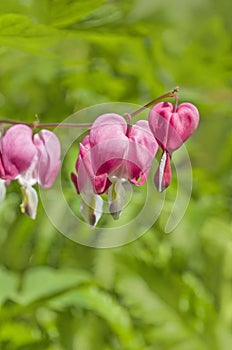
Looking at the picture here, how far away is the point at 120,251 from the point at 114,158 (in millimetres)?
666

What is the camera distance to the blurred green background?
1.13 metres

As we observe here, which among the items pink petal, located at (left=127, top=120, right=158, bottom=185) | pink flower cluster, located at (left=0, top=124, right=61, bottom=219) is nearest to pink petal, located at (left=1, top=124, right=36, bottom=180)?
pink flower cluster, located at (left=0, top=124, right=61, bottom=219)

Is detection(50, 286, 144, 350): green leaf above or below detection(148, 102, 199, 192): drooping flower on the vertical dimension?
below

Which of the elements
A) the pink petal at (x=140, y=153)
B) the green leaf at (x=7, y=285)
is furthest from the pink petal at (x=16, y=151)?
the green leaf at (x=7, y=285)

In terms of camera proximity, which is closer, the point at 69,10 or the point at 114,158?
the point at 114,158

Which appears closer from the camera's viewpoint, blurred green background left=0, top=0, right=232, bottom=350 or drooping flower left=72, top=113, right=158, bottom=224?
drooping flower left=72, top=113, right=158, bottom=224

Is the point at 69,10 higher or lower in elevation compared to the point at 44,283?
higher

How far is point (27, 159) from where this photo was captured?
29.7 inches

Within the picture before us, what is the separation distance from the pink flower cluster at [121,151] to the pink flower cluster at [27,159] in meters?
0.05

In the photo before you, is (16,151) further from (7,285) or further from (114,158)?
(7,285)

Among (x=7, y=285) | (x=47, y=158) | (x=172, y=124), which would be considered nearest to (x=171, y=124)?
(x=172, y=124)

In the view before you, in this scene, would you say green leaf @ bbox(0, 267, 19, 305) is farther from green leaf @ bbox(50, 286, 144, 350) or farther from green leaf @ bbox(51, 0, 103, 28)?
green leaf @ bbox(51, 0, 103, 28)

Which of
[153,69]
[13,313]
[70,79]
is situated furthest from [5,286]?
[153,69]

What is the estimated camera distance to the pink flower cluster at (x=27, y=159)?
0.75m
